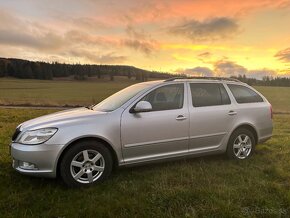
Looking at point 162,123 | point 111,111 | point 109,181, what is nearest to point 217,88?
point 162,123

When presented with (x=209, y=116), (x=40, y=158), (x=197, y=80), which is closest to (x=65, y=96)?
(x=197, y=80)

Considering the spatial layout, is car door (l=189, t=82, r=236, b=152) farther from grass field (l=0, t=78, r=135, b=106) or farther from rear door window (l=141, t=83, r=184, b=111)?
grass field (l=0, t=78, r=135, b=106)

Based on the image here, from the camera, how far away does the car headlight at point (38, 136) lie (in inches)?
196

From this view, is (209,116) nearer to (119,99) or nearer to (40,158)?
(119,99)

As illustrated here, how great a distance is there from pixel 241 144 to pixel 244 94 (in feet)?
3.46

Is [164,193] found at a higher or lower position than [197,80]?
lower

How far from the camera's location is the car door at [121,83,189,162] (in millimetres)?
5508

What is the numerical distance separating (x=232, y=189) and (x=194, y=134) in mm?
1412

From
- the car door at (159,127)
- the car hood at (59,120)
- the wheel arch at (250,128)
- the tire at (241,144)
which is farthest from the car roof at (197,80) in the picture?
the car hood at (59,120)

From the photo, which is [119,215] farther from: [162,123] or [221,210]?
[162,123]

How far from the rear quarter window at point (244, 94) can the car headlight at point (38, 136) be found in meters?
3.72

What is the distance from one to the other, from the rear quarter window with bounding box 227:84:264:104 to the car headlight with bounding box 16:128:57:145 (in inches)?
146

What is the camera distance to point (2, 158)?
6605 mm

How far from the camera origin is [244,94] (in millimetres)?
7039
